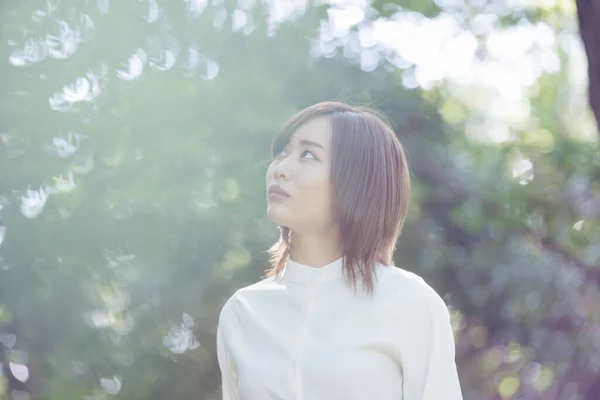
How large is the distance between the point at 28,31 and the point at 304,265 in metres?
1.30

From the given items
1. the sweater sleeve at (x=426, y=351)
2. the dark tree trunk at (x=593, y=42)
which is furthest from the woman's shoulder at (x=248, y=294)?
the dark tree trunk at (x=593, y=42)

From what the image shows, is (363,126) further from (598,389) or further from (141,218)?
(598,389)

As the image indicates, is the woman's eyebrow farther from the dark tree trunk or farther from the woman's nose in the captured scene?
the dark tree trunk

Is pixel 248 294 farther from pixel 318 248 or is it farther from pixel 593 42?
pixel 593 42

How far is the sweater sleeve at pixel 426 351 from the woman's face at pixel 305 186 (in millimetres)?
260

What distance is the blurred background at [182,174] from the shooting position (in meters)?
2.47

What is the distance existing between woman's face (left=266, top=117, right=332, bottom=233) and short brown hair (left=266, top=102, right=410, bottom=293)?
0.02 metres

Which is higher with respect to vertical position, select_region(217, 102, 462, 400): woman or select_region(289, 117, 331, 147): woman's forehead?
select_region(289, 117, 331, 147): woman's forehead

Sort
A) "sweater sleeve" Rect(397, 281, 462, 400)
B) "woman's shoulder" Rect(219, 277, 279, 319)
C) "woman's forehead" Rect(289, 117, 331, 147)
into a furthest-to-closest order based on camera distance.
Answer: "woman's shoulder" Rect(219, 277, 279, 319) < "woman's forehead" Rect(289, 117, 331, 147) < "sweater sleeve" Rect(397, 281, 462, 400)

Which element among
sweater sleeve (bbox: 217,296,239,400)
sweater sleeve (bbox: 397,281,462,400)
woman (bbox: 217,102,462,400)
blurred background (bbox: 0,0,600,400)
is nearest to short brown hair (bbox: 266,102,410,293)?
woman (bbox: 217,102,462,400)

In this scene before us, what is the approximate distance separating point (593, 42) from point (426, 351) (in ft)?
5.68

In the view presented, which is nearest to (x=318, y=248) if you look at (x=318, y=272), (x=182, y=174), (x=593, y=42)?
(x=318, y=272)

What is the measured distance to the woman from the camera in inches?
62.3

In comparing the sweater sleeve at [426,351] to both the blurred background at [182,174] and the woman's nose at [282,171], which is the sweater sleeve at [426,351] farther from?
the blurred background at [182,174]
